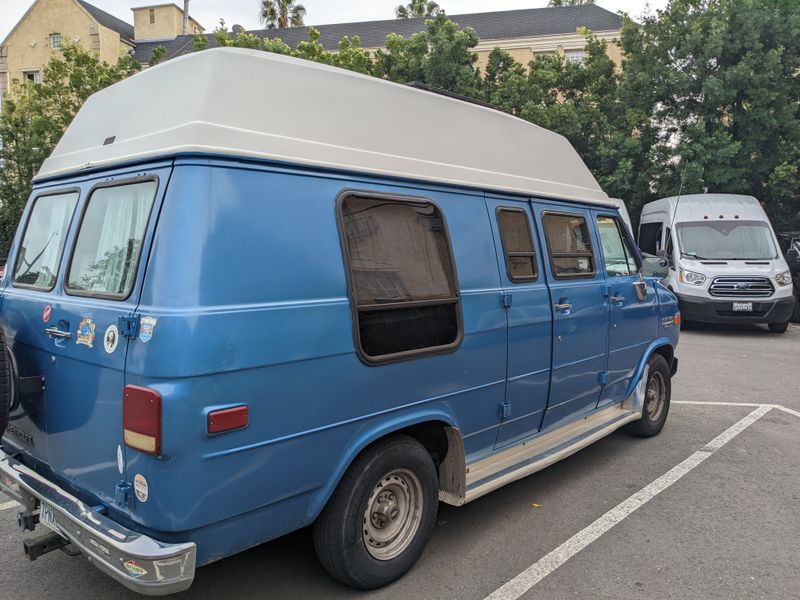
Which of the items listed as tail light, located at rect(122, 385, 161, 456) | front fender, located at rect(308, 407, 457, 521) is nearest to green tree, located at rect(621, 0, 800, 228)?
front fender, located at rect(308, 407, 457, 521)

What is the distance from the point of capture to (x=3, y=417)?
291 centimetres

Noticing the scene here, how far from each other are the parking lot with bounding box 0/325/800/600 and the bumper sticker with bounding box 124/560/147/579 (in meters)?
0.92

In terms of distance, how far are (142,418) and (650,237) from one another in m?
14.5

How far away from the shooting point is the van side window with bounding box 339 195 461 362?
10.1ft

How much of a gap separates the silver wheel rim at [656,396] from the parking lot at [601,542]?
0.24m

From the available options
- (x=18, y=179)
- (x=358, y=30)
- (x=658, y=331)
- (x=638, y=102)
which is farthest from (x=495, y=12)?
(x=658, y=331)

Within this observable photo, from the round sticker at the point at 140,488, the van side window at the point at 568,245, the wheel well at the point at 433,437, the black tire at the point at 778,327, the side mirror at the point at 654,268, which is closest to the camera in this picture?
the round sticker at the point at 140,488

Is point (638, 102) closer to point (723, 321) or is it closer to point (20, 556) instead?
point (723, 321)

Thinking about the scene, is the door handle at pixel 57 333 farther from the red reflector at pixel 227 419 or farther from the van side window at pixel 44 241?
the red reflector at pixel 227 419

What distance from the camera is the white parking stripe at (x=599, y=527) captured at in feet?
10.9

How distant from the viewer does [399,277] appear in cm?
330

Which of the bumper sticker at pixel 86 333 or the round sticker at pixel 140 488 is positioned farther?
Answer: the bumper sticker at pixel 86 333

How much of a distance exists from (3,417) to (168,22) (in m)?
39.9

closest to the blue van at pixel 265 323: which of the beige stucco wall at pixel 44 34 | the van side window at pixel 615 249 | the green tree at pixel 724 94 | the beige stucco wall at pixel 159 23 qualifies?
the van side window at pixel 615 249
